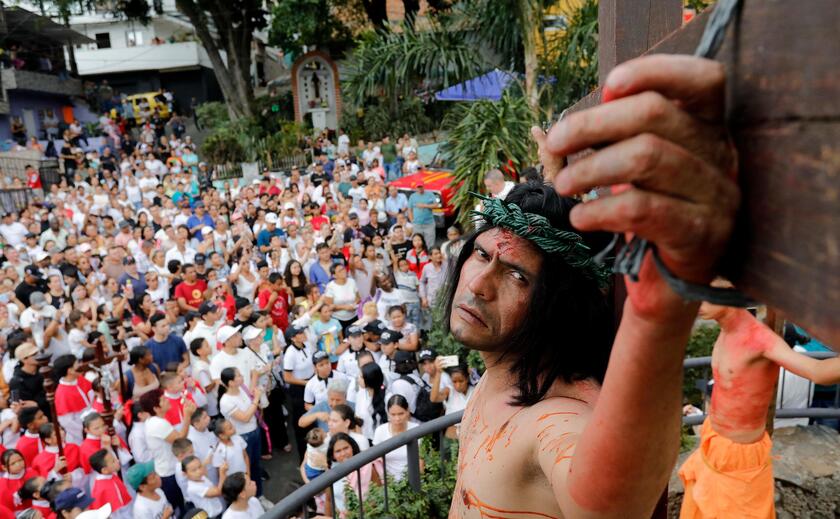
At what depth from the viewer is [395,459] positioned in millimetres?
4918

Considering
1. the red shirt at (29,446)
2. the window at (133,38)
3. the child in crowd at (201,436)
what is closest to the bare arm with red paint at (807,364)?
the child in crowd at (201,436)

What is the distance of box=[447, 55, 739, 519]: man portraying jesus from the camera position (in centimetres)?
A: 69

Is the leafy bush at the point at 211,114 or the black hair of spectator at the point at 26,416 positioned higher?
the leafy bush at the point at 211,114

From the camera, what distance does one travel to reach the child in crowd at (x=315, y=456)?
203 inches

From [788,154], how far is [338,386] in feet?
18.0

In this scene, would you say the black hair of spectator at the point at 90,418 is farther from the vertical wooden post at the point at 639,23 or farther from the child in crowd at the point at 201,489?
the vertical wooden post at the point at 639,23

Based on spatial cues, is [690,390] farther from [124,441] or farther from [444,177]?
[444,177]

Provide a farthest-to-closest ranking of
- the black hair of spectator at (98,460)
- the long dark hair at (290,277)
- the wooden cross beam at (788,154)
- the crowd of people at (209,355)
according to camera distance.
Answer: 1. the long dark hair at (290,277)
2. the crowd of people at (209,355)
3. the black hair of spectator at (98,460)
4. the wooden cross beam at (788,154)

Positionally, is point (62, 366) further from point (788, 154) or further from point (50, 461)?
point (788, 154)

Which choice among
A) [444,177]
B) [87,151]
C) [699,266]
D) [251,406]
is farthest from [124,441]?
[87,151]

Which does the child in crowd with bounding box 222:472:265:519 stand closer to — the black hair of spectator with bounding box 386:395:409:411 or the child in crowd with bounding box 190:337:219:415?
the black hair of spectator with bounding box 386:395:409:411

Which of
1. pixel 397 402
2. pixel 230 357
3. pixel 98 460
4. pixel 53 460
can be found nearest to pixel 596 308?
pixel 397 402

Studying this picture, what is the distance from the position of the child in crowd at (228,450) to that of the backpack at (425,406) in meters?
1.50

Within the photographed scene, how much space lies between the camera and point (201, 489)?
5.05 m
